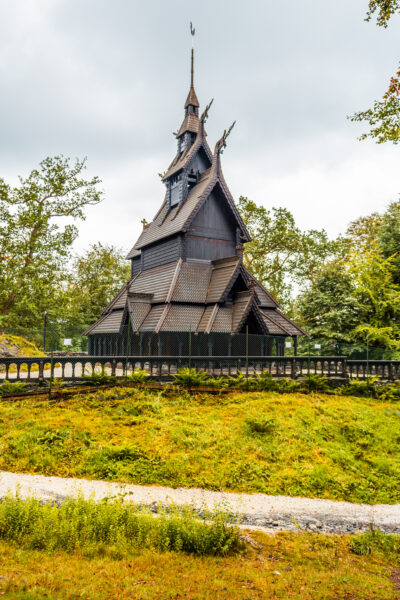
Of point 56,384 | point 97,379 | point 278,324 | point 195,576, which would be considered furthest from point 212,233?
point 195,576

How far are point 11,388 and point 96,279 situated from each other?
132ft

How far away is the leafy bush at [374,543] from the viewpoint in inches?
340

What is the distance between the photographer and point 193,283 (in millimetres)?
25516

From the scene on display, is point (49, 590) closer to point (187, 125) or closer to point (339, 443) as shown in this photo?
point (339, 443)

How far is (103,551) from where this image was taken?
7.05 metres

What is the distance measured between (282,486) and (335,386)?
830cm

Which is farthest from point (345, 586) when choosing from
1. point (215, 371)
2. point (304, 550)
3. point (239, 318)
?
point (239, 318)

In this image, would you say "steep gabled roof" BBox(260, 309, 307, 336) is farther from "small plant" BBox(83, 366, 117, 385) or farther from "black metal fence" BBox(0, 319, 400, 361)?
"small plant" BBox(83, 366, 117, 385)

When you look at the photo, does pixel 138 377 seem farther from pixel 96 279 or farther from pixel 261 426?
pixel 96 279

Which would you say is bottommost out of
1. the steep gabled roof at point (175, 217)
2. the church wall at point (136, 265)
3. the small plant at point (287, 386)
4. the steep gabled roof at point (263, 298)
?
the small plant at point (287, 386)

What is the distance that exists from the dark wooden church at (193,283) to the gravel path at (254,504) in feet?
35.2

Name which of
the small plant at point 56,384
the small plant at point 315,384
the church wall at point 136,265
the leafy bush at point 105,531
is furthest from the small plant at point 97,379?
the church wall at point 136,265

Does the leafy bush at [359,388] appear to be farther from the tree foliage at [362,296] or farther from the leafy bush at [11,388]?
the tree foliage at [362,296]

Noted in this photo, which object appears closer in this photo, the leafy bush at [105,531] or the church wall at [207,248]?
the leafy bush at [105,531]
